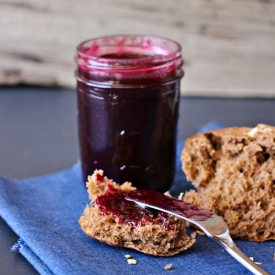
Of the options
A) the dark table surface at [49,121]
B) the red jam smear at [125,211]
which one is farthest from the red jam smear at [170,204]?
the dark table surface at [49,121]

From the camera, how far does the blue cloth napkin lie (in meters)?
1.33

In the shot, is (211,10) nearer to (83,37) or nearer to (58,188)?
(83,37)

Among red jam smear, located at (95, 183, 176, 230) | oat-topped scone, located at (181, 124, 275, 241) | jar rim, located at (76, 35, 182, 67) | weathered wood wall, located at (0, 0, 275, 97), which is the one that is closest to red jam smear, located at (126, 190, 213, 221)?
red jam smear, located at (95, 183, 176, 230)

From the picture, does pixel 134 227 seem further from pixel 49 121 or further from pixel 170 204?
pixel 49 121

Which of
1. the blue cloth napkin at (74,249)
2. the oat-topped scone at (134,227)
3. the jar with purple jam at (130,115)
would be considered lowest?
the blue cloth napkin at (74,249)

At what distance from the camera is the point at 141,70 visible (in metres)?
1.63

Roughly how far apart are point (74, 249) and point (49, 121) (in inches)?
50.9

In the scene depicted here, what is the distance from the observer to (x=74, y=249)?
1.42 m

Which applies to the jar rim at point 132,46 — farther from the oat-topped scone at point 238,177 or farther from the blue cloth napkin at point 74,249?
the blue cloth napkin at point 74,249

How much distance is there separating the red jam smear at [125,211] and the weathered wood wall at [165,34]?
1.64 meters

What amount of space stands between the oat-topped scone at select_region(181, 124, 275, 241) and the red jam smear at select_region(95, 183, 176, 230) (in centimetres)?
22

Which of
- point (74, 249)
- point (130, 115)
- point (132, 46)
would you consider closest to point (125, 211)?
point (74, 249)

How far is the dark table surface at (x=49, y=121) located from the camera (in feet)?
7.03

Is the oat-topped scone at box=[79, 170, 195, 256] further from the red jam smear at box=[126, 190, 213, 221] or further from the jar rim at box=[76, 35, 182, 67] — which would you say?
the jar rim at box=[76, 35, 182, 67]
